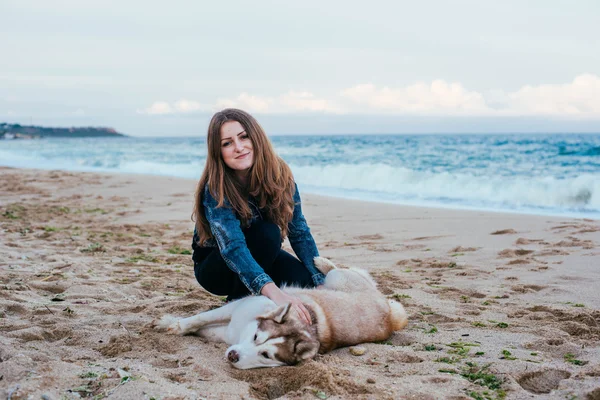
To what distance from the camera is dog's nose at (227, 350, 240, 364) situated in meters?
3.14

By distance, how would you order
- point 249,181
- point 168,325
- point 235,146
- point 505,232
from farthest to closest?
1. point 505,232
2. point 249,181
3. point 235,146
4. point 168,325

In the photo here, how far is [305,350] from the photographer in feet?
10.6

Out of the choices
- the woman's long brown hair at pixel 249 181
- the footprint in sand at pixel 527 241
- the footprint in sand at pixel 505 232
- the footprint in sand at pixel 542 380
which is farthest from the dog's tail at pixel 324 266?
the footprint in sand at pixel 505 232

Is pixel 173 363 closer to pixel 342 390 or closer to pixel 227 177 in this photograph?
pixel 342 390

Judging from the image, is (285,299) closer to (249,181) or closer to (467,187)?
(249,181)

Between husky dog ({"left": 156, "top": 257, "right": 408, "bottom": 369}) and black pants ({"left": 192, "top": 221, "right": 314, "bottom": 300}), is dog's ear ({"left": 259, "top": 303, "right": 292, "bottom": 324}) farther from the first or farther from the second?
black pants ({"left": 192, "top": 221, "right": 314, "bottom": 300})

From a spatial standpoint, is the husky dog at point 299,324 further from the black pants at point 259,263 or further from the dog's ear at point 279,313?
Result: the black pants at point 259,263

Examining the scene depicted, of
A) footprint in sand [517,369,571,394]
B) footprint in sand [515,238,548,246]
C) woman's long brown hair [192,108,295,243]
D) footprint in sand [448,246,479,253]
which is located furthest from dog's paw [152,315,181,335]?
footprint in sand [515,238,548,246]

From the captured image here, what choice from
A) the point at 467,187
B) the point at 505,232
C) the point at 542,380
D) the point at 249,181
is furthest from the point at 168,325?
the point at 467,187

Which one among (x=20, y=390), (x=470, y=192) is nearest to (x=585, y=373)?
(x=20, y=390)

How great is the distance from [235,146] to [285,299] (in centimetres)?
117

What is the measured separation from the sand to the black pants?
34 centimetres

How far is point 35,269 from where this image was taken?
5.52m

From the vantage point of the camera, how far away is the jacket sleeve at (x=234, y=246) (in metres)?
3.67
